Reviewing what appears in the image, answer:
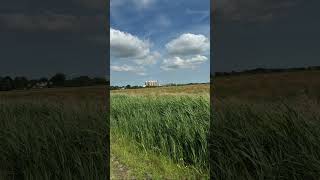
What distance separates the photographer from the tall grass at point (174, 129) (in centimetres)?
509

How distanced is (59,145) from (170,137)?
64.0 inches

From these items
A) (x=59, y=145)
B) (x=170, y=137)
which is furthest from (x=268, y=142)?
(x=59, y=145)

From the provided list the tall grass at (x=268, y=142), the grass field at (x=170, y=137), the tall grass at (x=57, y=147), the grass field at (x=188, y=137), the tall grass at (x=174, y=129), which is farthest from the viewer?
the tall grass at (x=174, y=129)

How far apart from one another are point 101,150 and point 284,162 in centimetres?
191

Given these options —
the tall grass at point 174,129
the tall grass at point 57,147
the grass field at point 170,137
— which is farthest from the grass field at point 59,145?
the tall grass at point 174,129

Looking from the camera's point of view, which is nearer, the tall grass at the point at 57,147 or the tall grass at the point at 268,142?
the tall grass at the point at 268,142

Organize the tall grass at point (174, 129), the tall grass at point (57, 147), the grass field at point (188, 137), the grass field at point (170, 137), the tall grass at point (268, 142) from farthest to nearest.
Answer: the tall grass at point (174, 129) < the grass field at point (170, 137) < the tall grass at point (57, 147) < the grass field at point (188, 137) < the tall grass at point (268, 142)

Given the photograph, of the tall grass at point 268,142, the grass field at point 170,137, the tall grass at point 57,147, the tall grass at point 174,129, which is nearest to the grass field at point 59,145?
the tall grass at point 57,147

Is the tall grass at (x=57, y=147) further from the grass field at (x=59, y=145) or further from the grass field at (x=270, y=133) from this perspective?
the grass field at (x=270, y=133)

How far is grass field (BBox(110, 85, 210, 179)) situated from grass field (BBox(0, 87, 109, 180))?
29.2 inches

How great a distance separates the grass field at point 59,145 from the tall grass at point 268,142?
1269 millimetres

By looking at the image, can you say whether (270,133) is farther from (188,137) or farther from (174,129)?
(174,129)

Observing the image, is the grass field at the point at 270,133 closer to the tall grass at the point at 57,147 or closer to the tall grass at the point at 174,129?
the tall grass at the point at 174,129

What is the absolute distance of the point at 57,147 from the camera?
14.4 ft
